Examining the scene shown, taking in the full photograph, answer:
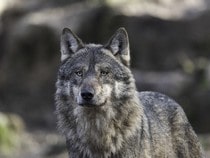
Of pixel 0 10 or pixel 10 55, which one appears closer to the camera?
pixel 10 55

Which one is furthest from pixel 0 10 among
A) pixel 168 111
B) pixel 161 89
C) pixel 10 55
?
pixel 168 111

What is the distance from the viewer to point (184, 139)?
1077cm

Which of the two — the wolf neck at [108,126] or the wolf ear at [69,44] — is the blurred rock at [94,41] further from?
the wolf neck at [108,126]

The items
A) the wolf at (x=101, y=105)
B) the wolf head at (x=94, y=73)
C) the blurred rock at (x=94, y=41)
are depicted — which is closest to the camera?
the wolf head at (x=94, y=73)

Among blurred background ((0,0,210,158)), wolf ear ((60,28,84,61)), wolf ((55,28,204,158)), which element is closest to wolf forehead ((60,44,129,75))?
wolf ((55,28,204,158))

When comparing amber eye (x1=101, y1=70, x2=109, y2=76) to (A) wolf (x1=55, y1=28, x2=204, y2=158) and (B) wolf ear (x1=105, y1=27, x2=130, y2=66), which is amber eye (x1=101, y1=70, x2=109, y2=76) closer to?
(A) wolf (x1=55, y1=28, x2=204, y2=158)

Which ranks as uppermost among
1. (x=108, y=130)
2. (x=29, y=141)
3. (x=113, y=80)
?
(x=113, y=80)

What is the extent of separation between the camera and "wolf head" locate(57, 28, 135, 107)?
30.9 ft

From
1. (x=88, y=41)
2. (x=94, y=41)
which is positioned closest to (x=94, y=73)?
(x=88, y=41)

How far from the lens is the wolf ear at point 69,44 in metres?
10.1

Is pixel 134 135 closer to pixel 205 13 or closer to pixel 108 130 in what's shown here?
pixel 108 130

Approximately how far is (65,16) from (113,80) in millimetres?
18679

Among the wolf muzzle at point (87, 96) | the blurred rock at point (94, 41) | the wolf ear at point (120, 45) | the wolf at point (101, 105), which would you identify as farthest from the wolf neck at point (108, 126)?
the blurred rock at point (94, 41)

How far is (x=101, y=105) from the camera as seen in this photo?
9.52 meters
